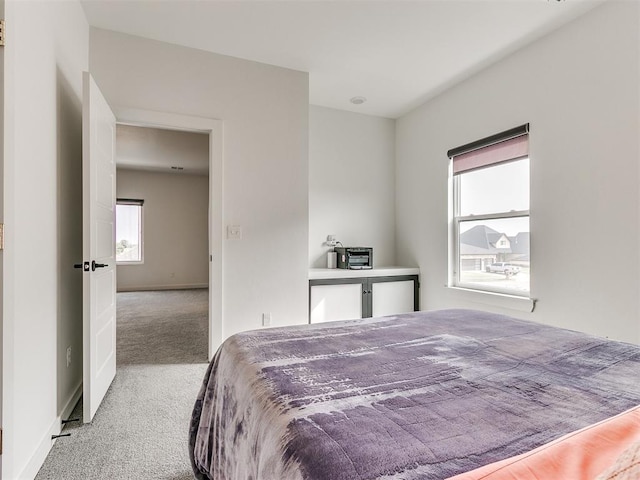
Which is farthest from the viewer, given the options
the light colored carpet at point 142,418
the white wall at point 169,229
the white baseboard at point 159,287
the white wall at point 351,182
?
the white wall at point 169,229

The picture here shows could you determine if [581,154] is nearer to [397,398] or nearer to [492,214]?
[492,214]

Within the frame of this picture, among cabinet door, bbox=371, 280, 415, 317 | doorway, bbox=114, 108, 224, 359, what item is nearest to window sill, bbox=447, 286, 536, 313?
cabinet door, bbox=371, 280, 415, 317

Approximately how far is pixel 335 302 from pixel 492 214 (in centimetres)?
183

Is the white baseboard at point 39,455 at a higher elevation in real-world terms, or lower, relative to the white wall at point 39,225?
lower

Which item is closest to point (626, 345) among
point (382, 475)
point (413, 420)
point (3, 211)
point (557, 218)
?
point (413, 420)

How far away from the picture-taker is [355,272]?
12.6 feet

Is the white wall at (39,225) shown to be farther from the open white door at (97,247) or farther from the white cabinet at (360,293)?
the white cabinet at (360,293)

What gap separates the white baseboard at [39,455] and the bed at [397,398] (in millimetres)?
744

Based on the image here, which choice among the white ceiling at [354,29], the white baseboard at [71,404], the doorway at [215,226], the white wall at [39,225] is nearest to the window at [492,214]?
the white ceiling at [354,29]

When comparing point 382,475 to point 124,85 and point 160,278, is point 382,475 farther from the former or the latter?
point 160,278

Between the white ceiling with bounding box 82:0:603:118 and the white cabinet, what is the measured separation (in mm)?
2103

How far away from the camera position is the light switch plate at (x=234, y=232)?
3.14m

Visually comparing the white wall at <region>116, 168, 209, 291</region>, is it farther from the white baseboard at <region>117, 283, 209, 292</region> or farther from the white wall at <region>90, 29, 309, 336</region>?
the white wall at <region>90, 29, 309, 336</region>

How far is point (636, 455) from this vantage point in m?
0.47
